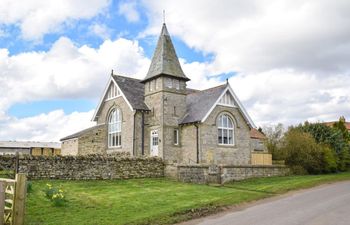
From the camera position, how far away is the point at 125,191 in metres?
19.6

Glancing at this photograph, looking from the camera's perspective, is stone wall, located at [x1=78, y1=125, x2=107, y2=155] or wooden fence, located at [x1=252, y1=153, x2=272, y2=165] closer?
wooden fence, located at [x1=252, y1=153, x2=272, y2=165]

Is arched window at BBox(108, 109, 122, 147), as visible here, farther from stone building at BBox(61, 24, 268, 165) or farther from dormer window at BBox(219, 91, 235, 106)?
dormer window at BBox(219, 91, 235, 106)

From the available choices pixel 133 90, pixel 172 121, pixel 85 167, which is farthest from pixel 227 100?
pixel 85 167

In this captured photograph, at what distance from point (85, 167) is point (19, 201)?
42.1ft

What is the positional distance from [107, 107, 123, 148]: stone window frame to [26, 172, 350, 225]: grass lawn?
33.8 ft

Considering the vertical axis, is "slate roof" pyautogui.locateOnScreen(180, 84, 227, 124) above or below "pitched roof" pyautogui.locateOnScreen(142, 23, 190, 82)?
below

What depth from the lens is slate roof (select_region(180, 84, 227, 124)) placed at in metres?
30.9

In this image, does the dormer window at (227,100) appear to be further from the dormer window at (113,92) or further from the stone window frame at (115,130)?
the dormer window at (113,92)

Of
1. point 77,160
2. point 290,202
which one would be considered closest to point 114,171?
point 77,160

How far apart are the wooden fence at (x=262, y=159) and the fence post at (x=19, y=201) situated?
2421 cm

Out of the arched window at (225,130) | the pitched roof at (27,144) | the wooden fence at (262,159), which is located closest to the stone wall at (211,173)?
the wooden fence at (262,159)

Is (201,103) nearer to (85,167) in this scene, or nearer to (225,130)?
(225,130)

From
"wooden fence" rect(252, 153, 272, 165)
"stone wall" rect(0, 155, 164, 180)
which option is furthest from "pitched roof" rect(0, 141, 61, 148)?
"wooden fence" rect(252, 153, 272, 165)

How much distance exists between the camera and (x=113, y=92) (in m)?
35.5
